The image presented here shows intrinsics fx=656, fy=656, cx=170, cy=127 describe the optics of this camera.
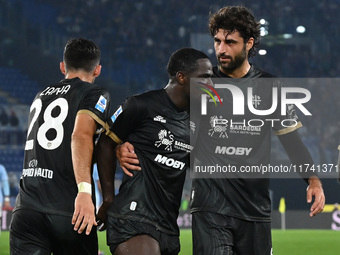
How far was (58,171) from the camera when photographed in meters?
4.24

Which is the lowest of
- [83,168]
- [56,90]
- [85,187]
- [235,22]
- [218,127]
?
[85,187]

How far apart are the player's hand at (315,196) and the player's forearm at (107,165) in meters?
1.36

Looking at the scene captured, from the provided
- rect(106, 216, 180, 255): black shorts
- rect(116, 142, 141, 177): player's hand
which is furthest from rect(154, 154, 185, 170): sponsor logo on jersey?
rect(106, 216, 180, 255): black shorts

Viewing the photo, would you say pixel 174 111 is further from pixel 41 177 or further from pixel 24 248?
pixel 24 248

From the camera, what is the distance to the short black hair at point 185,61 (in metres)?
4.29

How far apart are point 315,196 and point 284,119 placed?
59cm

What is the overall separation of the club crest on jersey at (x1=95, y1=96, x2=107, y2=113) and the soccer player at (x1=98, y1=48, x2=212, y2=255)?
143mm

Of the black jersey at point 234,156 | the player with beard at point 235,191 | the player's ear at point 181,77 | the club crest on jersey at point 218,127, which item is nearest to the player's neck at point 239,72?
the player with beard at point 235,191

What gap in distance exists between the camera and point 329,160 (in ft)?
72.4

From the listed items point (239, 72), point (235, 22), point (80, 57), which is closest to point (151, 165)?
point (80, 57)

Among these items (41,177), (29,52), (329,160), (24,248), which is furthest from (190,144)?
(29,52)

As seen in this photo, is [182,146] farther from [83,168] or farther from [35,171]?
[35,171]

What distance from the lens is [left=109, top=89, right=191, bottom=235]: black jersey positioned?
13.3 feet

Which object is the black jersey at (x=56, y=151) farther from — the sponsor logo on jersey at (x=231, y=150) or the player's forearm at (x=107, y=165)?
the sponsor logo on jersey at (x=231, y=150)
